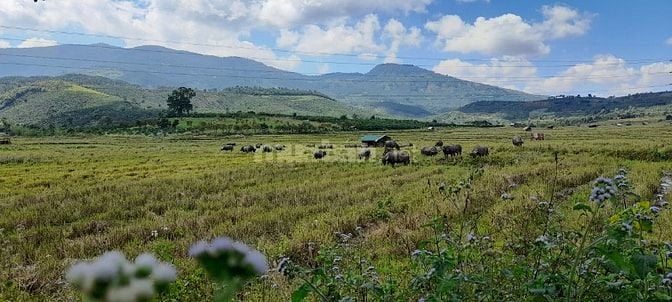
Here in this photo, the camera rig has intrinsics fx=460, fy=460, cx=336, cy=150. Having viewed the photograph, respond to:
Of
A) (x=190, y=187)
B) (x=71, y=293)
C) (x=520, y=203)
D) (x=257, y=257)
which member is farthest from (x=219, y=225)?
(x=257, y=257)

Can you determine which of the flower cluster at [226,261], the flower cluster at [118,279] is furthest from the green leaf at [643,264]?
the flower cluster at [118,279]

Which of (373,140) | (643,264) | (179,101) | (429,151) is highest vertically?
(179,101)

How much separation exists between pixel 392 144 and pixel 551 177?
117 feet

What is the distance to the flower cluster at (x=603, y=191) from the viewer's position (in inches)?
126

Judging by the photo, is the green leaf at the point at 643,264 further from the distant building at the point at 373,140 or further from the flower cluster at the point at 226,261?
the distant building at the point at 373,140

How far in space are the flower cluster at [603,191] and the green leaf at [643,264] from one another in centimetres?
45

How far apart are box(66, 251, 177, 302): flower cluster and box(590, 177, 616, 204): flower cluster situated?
314cm

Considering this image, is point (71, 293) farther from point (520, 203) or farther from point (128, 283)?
point (520, 203)

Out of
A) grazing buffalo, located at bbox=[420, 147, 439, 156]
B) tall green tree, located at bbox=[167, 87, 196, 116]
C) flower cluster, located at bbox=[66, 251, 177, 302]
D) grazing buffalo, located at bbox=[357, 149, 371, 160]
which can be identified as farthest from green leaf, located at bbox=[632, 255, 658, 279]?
tall green tree, located at bbox=[167, 87, 196, 116]

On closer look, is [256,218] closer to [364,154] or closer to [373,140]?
[364,154]

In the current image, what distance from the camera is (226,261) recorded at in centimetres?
108

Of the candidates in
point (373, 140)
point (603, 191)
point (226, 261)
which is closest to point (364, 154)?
point (373, 140)

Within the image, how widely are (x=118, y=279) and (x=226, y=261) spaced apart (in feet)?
0.90

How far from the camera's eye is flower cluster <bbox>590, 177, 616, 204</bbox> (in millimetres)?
3209
